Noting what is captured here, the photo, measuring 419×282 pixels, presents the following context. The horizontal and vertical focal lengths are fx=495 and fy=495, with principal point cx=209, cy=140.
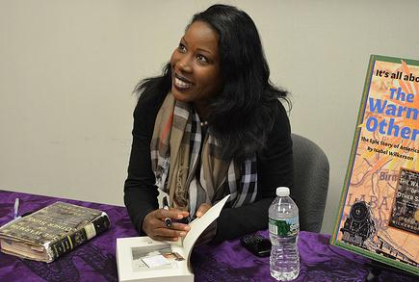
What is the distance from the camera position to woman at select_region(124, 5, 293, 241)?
57.9 inches

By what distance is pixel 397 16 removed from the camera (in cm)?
195

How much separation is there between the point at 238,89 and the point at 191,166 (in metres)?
0.29

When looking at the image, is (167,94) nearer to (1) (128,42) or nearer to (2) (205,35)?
(2) (205,35)

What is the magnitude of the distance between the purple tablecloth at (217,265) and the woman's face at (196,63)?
457mm

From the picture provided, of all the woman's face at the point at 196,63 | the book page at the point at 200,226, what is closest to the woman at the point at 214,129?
the woman's face at the point at 196,63

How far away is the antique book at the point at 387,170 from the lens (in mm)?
1110

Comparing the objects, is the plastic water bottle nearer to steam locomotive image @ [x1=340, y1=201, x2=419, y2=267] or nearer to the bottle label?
the bottle label

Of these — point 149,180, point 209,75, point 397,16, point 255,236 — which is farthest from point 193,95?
point 397,16

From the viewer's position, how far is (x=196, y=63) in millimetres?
1467

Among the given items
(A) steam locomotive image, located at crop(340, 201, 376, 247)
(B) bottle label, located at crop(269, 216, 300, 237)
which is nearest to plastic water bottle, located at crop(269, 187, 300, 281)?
(B) bottle label, located at crop(269, 216, 300, 237)

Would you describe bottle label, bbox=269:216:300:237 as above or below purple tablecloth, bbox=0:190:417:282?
above

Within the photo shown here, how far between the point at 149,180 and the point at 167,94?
11.5 inches

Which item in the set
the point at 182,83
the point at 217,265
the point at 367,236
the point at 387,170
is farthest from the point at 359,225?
the point at 182,83

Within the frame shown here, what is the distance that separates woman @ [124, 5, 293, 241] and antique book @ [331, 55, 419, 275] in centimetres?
34
